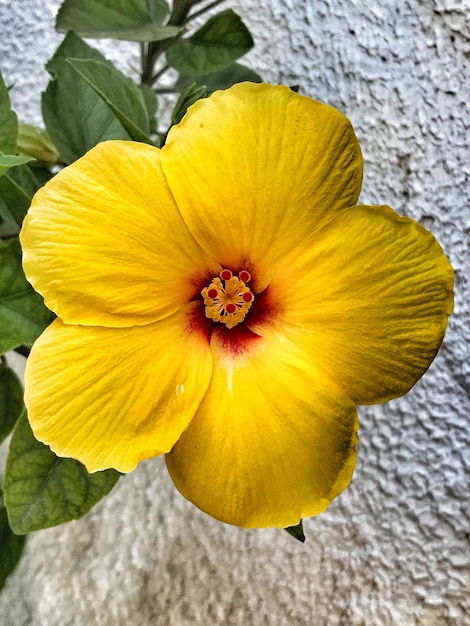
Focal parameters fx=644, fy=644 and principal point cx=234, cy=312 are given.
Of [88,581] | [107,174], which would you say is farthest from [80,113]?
[88,581]

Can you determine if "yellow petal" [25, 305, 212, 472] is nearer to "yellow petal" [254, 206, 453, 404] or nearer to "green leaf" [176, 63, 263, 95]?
"yellow petal" [254, 206, 453, 404]

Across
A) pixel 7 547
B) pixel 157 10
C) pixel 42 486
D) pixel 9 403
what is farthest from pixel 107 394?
pixel 157 10

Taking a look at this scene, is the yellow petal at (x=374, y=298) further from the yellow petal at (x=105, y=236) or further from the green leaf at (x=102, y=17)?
the green leaf at (x=102, y=17)

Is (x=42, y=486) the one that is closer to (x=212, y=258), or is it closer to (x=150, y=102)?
(x=212, y=258)

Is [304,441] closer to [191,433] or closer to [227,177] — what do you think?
[191,433]

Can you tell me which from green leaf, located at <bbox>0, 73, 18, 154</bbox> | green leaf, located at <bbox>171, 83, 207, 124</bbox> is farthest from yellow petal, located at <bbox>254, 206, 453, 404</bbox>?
green leaf, located at <bbox>0, 73, 18, 154</bbox>

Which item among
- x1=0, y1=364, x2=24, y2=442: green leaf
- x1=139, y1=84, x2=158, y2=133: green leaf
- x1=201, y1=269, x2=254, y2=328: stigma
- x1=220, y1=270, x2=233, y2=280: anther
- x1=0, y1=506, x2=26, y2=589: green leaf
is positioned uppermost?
x1=220, y1=270, x2=233, y2=280: anther

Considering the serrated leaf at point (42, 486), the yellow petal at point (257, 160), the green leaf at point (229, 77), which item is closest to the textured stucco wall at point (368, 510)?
the green leaf at point (229, 77)
